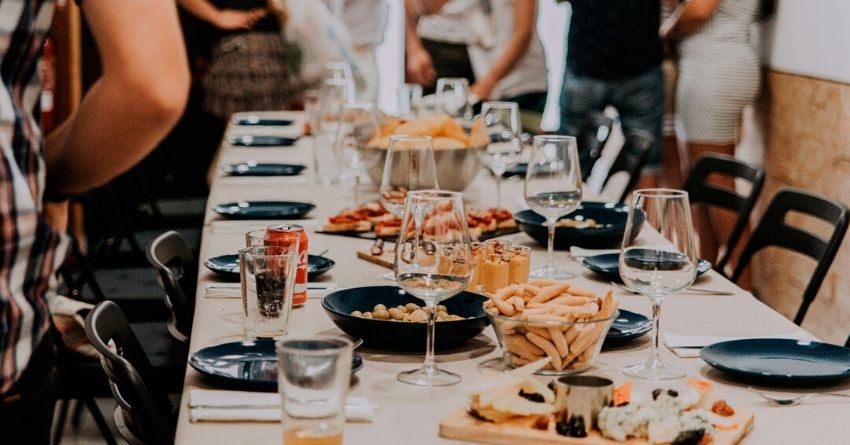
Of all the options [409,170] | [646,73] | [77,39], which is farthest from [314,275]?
[77,39]

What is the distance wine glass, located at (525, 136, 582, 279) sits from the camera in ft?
7.61

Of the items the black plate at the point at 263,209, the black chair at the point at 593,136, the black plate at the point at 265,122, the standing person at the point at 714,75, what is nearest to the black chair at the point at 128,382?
the black plate at the point at 263,209

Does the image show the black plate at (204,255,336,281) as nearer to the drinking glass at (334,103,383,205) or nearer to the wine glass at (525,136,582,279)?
the wine glass at (525,136,582,279)

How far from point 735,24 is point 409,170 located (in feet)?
9.83

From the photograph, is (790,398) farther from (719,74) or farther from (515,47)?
(515,47)

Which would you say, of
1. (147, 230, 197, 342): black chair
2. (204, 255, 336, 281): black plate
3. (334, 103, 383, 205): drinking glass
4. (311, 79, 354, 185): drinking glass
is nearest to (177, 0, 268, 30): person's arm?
(311, 79, 354, 185): drinking glass

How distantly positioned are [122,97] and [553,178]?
42.5 inches

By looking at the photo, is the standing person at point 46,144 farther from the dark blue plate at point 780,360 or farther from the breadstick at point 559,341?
the dark blue plate at point 780,360

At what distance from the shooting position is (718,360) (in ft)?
5.65

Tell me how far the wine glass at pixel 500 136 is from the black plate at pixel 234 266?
82 cm

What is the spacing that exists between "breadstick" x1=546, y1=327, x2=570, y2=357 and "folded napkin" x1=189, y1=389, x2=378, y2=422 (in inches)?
10.7

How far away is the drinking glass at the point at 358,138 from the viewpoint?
3188mm

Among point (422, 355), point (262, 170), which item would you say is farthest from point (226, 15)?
point (422, 355)

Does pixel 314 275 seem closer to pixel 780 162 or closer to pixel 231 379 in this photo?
pixel 231 379
